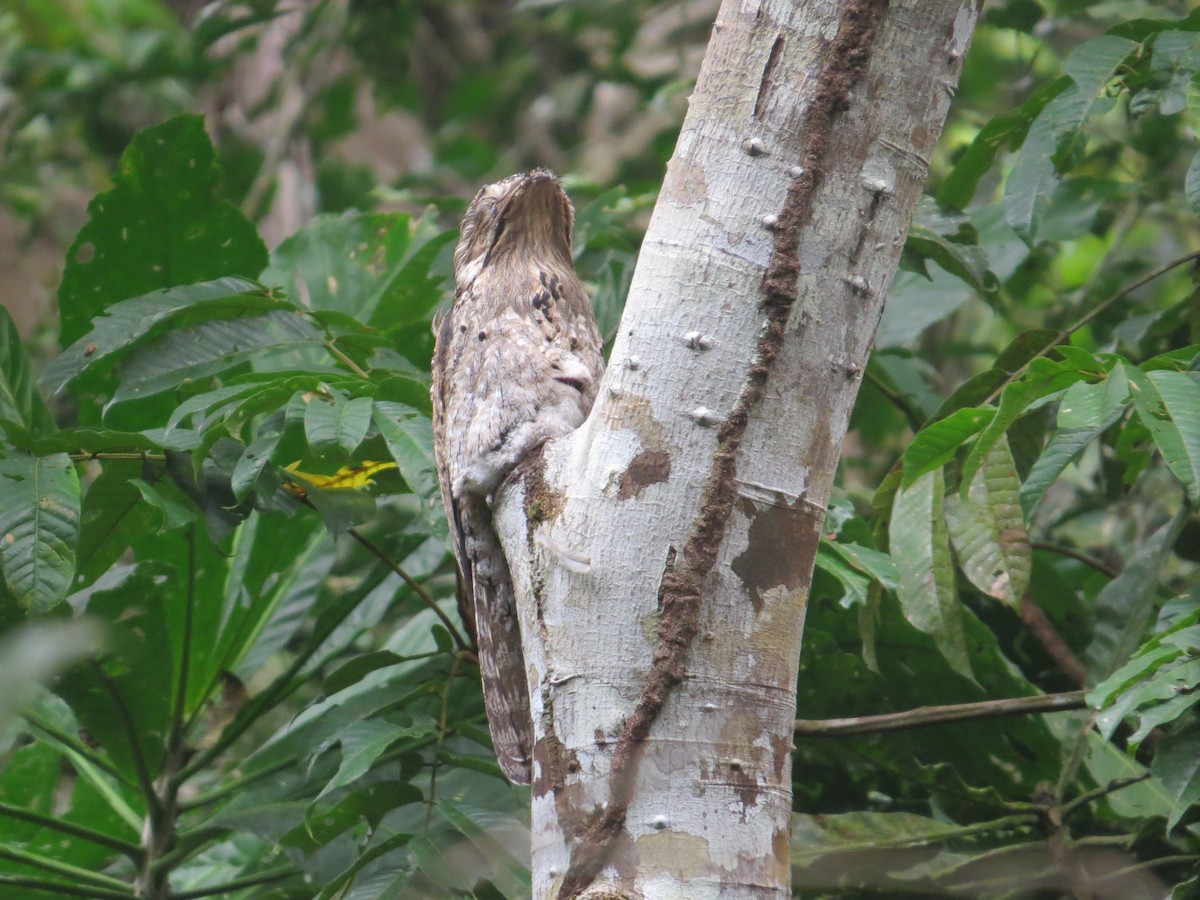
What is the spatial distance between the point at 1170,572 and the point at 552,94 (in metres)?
3.67

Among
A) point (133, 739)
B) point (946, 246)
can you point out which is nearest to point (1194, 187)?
point (946, 246)

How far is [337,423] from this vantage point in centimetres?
175

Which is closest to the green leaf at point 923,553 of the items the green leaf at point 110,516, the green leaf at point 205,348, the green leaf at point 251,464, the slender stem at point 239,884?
the green leaf at point 251,464

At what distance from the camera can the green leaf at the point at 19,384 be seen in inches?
85.1

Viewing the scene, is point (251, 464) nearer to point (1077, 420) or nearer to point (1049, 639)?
point (1077, 420)

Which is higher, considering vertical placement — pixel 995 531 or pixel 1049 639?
pixel 1049 639

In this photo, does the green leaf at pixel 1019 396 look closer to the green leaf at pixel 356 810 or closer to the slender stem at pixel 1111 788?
the slender stem at pixel 1111 788

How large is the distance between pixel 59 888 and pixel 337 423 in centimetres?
99

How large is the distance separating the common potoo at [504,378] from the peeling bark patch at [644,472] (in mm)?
209

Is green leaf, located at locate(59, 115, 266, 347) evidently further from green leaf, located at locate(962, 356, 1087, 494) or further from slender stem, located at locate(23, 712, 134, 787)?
green leaf, located at locate(962, 356, 1087, 494)

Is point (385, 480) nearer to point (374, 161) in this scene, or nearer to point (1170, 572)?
point (1170, 572)

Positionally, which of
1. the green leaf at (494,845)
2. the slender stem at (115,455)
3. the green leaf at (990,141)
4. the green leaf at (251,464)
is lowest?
the green leaf at (494,845)

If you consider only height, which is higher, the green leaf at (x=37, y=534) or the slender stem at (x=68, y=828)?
the green leaf at (x=37, y=534)

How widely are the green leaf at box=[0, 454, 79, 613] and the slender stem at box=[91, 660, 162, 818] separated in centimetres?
64
